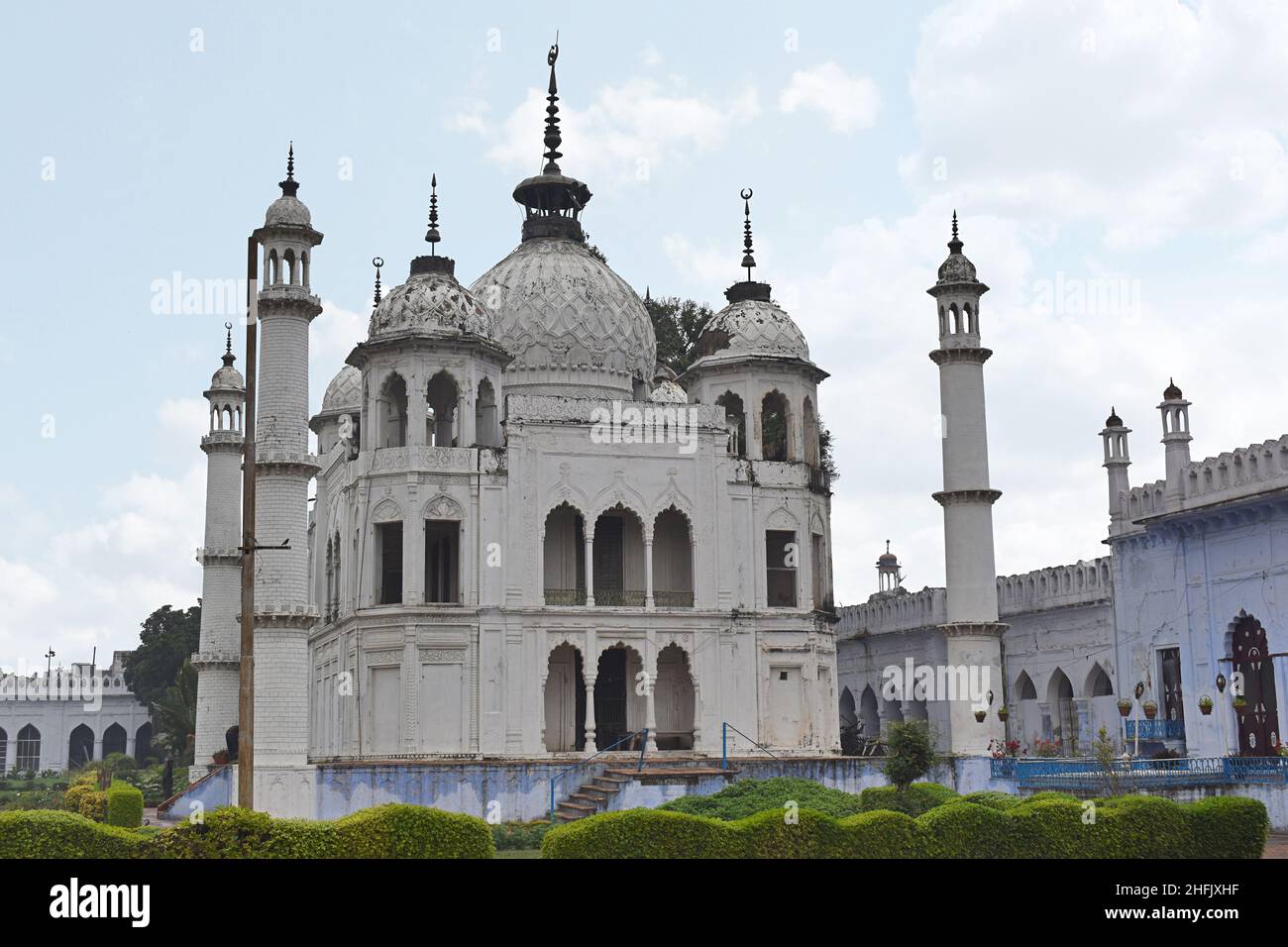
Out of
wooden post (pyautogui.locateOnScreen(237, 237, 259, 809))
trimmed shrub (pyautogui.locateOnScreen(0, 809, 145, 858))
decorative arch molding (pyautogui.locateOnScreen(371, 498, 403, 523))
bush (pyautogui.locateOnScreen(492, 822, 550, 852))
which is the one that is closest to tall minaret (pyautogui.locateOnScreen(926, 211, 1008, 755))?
bush (pyautogui.locateOnScreen(492, 822, 550, 852))

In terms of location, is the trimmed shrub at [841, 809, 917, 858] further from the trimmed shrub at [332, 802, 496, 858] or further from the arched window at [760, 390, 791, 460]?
the arched window at [760, 390, 791, 460]

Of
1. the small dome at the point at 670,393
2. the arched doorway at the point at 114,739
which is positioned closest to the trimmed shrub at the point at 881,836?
the small dome at the point at 670,393

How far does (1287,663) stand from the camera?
29219 mm

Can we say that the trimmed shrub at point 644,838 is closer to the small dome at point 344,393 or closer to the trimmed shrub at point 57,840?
the trimmed shrub at point 57,840

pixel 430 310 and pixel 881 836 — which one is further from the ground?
pixel 430 310

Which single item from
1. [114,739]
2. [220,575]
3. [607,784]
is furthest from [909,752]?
[114,739]

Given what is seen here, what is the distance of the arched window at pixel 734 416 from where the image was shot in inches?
1479

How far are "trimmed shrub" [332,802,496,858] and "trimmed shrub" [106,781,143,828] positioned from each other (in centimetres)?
1723

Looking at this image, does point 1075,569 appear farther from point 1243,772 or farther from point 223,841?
point 223,841

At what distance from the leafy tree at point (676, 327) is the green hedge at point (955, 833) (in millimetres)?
30374

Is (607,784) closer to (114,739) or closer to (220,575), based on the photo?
(220,575)

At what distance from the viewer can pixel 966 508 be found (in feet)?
110

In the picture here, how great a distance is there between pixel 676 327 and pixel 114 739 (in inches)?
2254

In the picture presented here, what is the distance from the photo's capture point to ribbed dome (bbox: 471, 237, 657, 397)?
37.7 m
